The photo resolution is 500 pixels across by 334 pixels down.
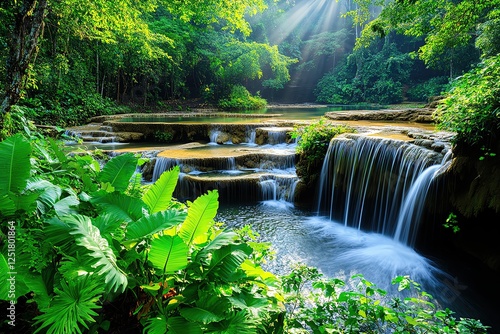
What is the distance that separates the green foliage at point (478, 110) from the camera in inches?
170

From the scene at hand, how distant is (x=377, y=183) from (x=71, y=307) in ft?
21.7

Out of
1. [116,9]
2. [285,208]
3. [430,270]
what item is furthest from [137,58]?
[430,270]

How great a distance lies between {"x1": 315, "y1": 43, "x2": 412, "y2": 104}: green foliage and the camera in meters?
35.2

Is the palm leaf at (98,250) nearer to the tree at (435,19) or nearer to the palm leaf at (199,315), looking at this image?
the palm leaf at (199,315)

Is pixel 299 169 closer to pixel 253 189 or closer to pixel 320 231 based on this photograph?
pixel 253 189

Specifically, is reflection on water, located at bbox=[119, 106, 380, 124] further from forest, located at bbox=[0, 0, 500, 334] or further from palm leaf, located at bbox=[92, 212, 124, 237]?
palm leaf, located at bbox=[92, 212, 124, 237]

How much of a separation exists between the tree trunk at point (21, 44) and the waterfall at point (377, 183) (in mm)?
6132

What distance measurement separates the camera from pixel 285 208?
25.7 feet

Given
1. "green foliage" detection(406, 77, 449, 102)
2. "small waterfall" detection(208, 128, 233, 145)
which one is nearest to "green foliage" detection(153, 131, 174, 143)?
"small waterfall" detection(208, 128, 233, 145)

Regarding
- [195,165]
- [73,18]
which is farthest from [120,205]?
[195,165]

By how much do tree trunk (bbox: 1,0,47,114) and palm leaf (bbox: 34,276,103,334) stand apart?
117 inches

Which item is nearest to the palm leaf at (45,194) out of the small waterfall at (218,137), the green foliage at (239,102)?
the small waterfall at (218,137)

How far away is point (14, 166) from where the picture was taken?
1.76 meters

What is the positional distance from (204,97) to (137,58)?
890 cm
